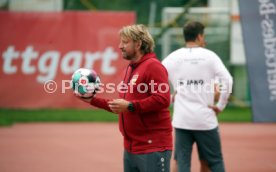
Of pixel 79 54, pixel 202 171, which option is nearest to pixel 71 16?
pixel 79 54

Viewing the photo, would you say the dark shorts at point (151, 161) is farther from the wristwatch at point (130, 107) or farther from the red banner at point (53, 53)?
the red banner at point (53, 53)

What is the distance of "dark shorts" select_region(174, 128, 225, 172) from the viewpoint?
711 cm

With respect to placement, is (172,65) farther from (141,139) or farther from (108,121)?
(108,121)

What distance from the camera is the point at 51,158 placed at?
10594 millimetres

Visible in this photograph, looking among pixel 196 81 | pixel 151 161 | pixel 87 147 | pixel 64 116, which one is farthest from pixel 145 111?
pixel 64 116

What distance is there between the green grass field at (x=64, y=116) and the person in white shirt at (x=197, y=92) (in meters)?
9.15

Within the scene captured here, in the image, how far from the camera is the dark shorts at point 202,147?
711cm

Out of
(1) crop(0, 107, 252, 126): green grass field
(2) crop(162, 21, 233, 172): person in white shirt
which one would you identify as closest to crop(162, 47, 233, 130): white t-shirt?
(2) crop(162, 21, 233, 172): person in white shirt

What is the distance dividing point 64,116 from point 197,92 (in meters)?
10.6

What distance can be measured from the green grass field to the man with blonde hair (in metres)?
10.4

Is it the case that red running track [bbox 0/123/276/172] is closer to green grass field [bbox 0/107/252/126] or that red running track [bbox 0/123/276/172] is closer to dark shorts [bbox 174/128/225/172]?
green grass field [bbox 0/107/252/126]

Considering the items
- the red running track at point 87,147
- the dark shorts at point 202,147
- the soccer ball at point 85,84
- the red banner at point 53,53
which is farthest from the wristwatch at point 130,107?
the red banner at point 53,53

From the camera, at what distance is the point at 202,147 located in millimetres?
7148

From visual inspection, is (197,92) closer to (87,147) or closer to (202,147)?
(202,147)
